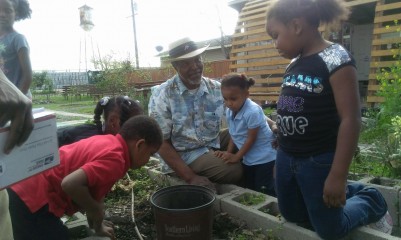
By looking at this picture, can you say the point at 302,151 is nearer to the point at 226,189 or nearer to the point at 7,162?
the point at 226,189

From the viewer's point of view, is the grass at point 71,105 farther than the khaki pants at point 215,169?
Yes

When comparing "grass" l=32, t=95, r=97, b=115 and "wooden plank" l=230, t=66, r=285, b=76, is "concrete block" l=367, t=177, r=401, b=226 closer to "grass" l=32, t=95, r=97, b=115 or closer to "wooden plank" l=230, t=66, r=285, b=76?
"wooden plank" l=230, t=66, r=285, b=76

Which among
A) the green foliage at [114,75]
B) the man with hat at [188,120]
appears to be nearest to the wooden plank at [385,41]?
the man with hat at [188,120]

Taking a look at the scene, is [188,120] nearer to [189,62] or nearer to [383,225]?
[189,62]

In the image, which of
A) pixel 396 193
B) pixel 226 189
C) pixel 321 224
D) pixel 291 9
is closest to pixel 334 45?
pixel 291 9

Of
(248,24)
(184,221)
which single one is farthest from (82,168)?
(248,24)

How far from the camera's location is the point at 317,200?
6.85 ft

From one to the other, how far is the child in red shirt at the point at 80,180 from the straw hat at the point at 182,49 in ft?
4.05

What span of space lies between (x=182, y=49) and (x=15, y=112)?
92.3 inches

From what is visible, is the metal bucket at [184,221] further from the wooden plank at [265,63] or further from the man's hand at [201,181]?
the wooden plank at [265,63]

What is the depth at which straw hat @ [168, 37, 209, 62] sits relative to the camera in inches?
130

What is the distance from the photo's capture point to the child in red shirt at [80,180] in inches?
76.2

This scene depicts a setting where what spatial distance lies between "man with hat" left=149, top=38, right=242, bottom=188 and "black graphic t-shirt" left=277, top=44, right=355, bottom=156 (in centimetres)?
116

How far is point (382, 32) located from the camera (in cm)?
590
